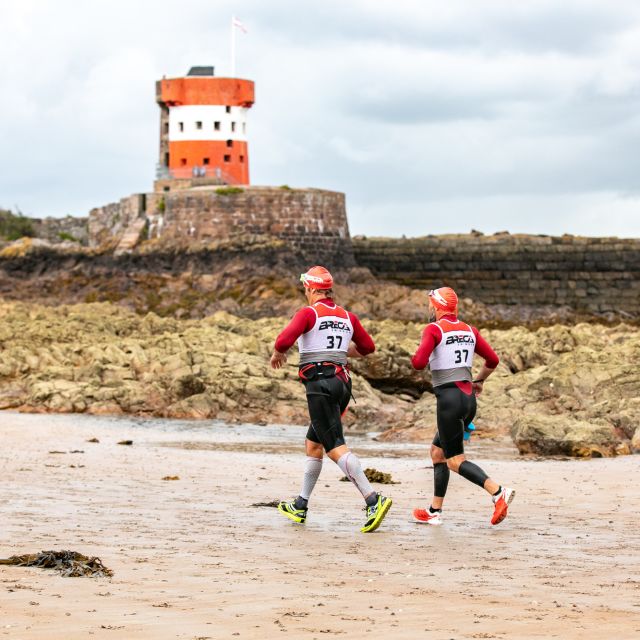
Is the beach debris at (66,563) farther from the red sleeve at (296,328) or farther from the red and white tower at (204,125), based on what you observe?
the red and white tower at (204,125)

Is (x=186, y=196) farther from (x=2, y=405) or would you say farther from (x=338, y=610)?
(x=338, y=610)

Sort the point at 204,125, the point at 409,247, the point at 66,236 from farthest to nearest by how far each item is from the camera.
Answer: the point at 66,236, the point at 204,125, the point at 409,247

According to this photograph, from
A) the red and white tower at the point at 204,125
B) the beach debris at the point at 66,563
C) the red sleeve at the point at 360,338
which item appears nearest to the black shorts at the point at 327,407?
the red sleeve at the point at 360,338

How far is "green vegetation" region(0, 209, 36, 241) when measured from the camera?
196ft

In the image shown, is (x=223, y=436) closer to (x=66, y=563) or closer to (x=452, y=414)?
(x=452, y=414)

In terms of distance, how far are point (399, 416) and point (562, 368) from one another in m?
2.40

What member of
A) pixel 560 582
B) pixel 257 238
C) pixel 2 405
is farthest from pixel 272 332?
pixel 560 582

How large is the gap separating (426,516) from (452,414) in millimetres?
655

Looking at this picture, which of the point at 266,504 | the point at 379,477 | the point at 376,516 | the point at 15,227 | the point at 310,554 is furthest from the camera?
the point at 15,227

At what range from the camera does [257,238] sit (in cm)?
4541

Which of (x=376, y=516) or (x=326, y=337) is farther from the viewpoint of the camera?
(x=326, y=337)

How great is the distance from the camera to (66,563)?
21.4 ft

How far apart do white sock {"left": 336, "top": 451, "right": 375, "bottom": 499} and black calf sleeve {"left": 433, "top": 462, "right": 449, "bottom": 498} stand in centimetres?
48

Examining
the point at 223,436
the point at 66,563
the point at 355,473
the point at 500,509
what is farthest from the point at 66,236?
the point at 66,563
